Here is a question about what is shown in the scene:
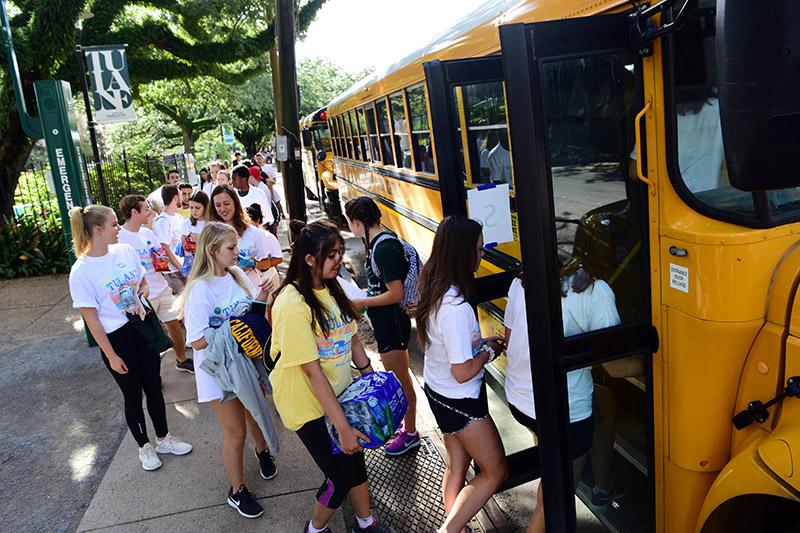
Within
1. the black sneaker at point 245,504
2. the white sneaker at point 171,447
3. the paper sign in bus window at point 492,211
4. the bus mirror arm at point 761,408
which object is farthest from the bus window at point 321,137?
the bus mirror arm at point 761,408

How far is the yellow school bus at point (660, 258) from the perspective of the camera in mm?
1582

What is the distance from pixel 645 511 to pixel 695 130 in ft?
4.49

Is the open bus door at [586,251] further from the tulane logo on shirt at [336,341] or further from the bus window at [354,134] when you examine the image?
the bus window at [354,134]

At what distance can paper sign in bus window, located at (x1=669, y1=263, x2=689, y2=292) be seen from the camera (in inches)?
67.9

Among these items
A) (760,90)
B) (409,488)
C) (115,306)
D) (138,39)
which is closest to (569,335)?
(760,90)

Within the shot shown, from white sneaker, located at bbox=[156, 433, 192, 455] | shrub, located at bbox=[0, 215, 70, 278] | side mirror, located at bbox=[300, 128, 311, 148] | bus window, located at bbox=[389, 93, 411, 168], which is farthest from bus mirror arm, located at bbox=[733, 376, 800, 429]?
side mirror, located at bbox=[300, 128, 311, 148]

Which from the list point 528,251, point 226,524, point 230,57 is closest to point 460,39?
point 528,251

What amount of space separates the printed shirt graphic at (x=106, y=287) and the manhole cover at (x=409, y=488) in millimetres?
1695

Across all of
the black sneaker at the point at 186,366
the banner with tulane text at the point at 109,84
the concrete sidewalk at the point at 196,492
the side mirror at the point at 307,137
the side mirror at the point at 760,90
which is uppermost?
the banner with tulane text at the point at 109,84

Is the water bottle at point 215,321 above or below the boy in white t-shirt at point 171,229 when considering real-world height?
below

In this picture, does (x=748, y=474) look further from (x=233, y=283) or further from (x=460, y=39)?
(x=460, y=39)

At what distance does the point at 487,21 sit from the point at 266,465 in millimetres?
2876

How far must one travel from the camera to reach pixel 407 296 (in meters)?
3.06

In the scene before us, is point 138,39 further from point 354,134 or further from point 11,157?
point 354,134
